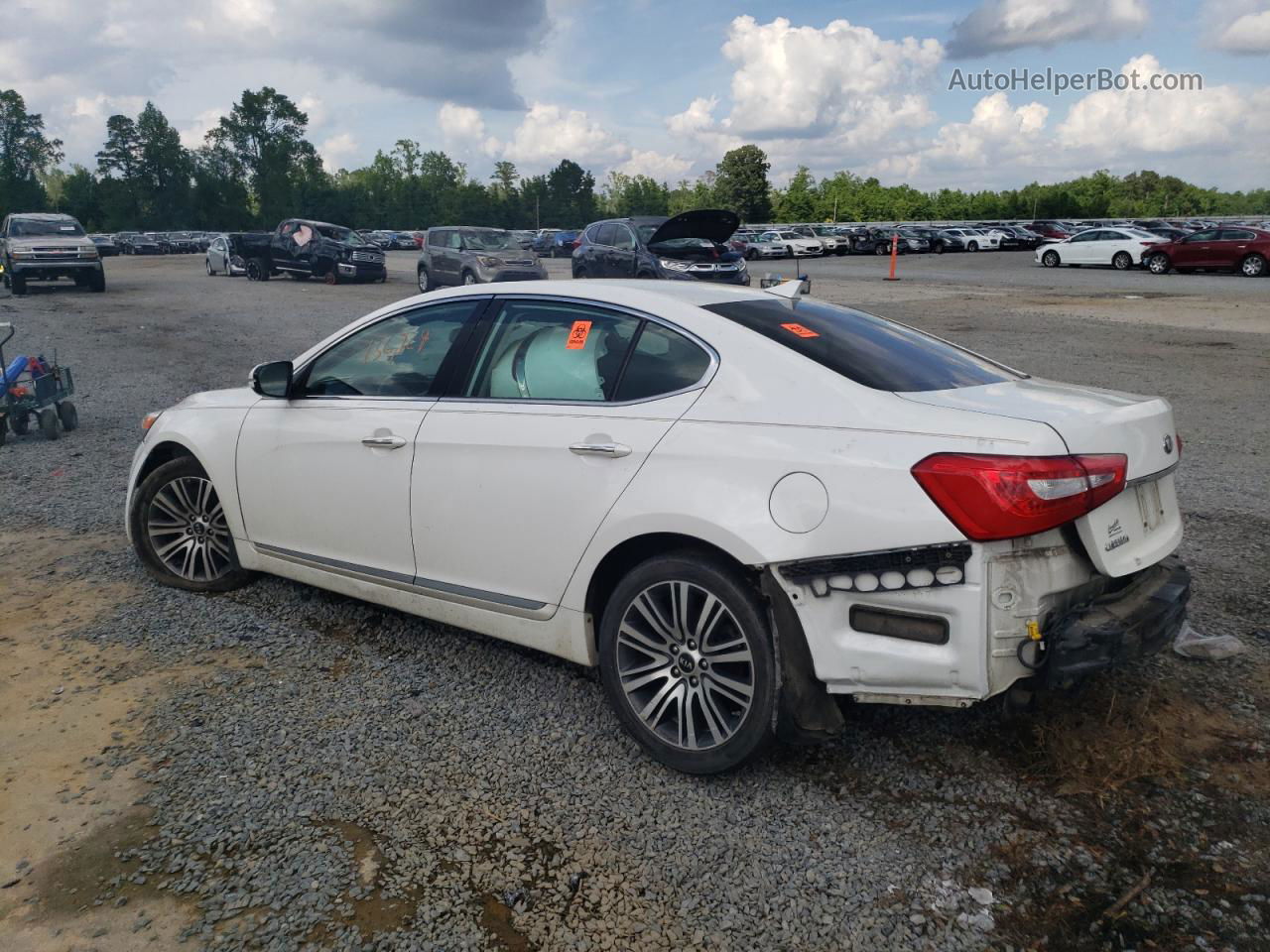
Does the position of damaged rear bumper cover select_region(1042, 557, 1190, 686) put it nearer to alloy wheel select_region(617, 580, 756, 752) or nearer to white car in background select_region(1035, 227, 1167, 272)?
alloy wheel select_region(617, 580, 756, 752)

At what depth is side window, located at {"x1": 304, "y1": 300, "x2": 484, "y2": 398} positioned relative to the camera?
4141 millimetres

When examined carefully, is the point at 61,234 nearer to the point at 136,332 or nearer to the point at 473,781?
the point at 136,332

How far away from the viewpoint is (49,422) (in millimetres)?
8750

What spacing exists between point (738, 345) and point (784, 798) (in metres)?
1.47

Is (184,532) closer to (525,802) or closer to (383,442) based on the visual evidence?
(383,442)

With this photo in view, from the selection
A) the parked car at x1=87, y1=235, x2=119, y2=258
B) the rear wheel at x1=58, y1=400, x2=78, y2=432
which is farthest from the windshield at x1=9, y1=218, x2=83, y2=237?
the parked car at x1=87, y1=235, x2=119, y2=258

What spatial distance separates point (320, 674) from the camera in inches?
161

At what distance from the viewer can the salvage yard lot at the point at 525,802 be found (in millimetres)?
2633

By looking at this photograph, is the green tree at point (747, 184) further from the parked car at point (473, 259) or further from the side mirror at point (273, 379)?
the side mirror at point (273, 379)

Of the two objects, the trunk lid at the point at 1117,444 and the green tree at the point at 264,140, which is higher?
the green tree at the point at 264,140

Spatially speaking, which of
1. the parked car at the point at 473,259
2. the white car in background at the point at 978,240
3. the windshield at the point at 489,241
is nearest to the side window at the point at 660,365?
the parked car at the point at 473,259

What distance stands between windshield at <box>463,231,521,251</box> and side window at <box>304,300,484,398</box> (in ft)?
66.2

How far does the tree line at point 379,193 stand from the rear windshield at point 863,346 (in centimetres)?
8900

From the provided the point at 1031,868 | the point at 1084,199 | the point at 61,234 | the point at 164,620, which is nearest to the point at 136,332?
the point at 61,234
